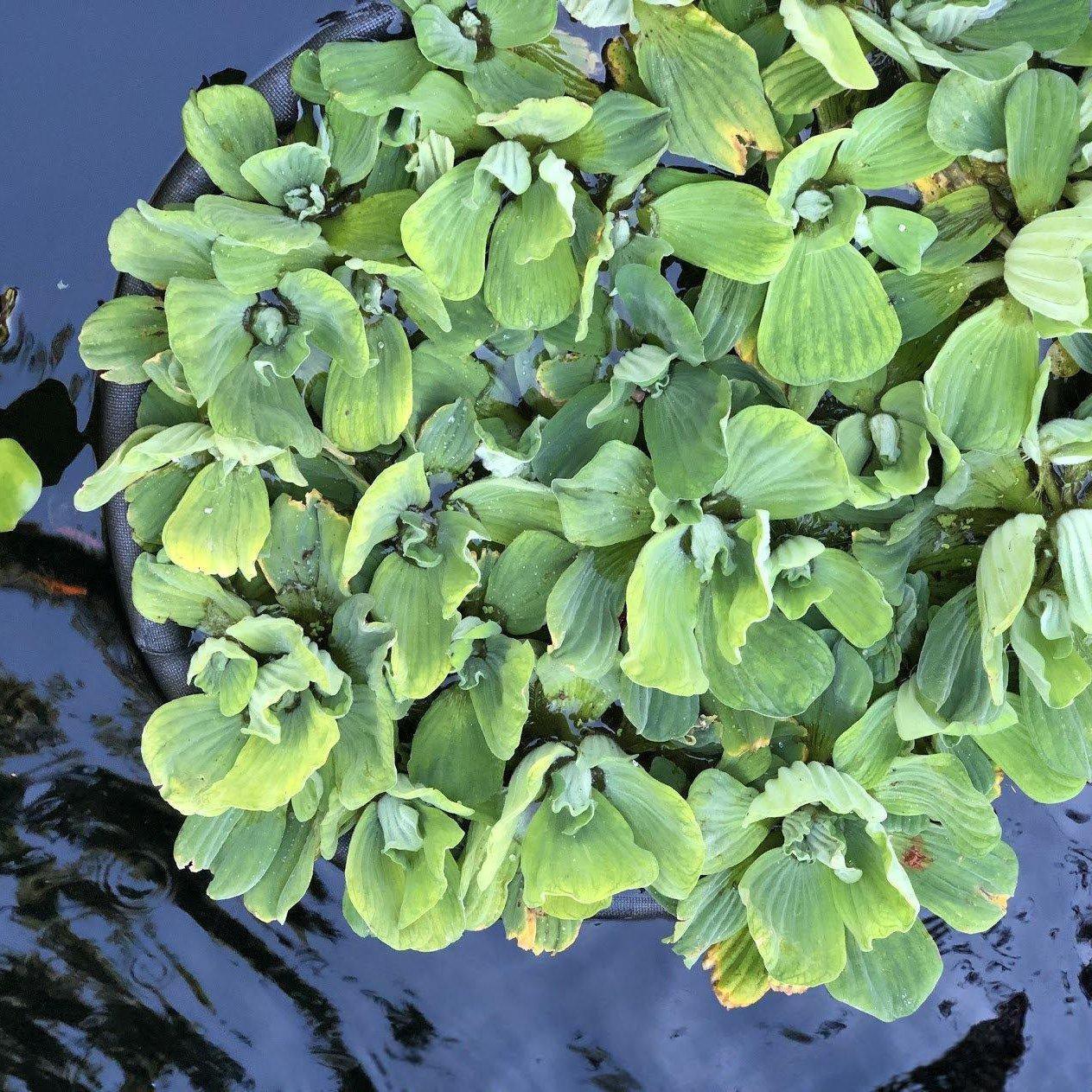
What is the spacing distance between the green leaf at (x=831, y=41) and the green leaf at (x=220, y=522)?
1.18 ft

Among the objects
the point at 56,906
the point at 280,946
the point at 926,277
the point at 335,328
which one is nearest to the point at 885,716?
the point at 926,277

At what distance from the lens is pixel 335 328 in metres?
0.52

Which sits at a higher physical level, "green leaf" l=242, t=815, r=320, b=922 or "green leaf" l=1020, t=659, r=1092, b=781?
"green leaf" l=242, t=815, r=320, b=922

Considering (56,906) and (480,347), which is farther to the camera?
(56,906)

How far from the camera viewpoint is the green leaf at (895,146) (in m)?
0.51

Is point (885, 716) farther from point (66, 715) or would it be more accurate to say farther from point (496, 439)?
point (66, 715)

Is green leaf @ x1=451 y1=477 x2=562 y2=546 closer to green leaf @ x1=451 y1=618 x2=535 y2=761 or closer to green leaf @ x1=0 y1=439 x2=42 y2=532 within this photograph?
green leaf @ x1=451 y1=618 x2=535 y2=761

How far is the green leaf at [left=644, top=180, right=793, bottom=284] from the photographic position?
1.67 ft

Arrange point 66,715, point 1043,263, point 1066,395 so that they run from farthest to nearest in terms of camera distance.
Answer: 1. point 66,715
2. point 1066,395
3. point 1043,263

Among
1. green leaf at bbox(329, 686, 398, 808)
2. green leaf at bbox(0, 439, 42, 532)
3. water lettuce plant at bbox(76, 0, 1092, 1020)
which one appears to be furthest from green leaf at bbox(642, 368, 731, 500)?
green leaf at bbox(0, 439, 42, 532)

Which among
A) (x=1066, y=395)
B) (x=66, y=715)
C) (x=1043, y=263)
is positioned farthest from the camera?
(x=66, y=715)

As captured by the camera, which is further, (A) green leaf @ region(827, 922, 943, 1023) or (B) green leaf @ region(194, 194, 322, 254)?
(A) green leaf @ region(827, 922, 943, 1023)

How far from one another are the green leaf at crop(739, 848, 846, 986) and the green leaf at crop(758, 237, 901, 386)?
0.29 metres

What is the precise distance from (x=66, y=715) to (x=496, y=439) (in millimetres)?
460
